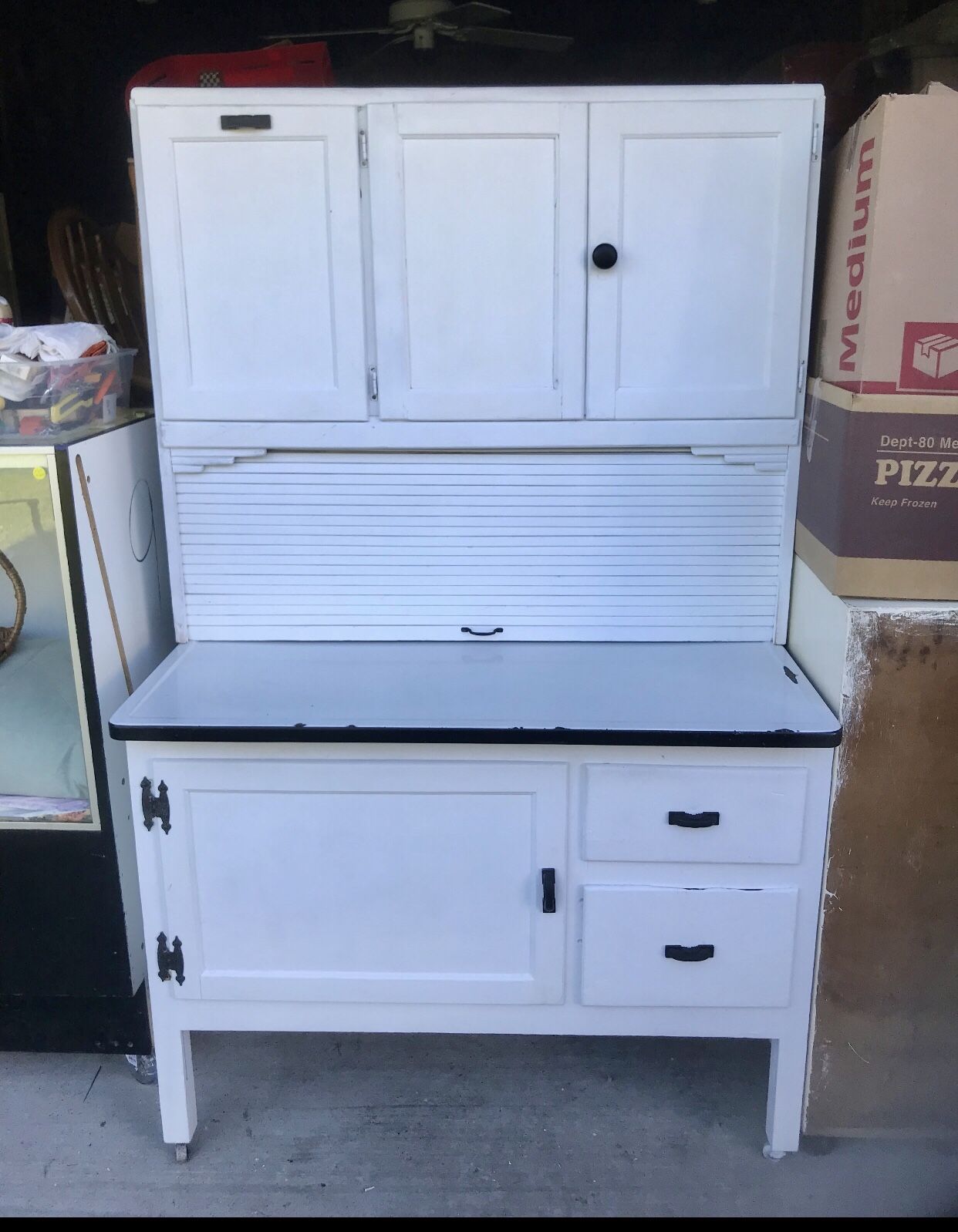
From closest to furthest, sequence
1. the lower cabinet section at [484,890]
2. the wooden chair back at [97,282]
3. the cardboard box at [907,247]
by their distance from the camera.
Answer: the cardboard box at [907,247]
the lower cabinet section at [484,890]
the wooden chair back at [97,282]

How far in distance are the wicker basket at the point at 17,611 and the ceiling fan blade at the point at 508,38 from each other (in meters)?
3.05

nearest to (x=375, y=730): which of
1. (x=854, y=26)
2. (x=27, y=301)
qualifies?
(x=27, y=301)

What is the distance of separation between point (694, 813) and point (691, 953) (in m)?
0.25

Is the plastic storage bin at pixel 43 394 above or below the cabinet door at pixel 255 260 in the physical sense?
below

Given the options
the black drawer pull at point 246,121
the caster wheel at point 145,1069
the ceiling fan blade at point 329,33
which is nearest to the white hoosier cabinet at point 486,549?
the black drawer pull at point 246,121

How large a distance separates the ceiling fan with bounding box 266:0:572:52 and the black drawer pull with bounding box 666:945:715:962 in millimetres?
3413

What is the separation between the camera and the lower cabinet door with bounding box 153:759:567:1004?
1.62m

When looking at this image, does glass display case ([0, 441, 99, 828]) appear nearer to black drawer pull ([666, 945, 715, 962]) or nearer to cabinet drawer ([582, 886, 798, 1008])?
cabinet drawer ([582, 886, 798, 1008])

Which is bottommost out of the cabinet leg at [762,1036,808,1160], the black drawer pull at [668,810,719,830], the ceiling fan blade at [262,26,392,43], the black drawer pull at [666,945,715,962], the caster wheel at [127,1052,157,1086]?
the caster wheel at [127,1052,157,1086]

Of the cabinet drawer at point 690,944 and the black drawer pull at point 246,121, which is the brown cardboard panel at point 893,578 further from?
the black drawer pull at point 246,121

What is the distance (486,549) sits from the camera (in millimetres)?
1908

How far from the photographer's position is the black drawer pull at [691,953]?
1.64m

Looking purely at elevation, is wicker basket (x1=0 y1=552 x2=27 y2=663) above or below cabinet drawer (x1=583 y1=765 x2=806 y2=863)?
above

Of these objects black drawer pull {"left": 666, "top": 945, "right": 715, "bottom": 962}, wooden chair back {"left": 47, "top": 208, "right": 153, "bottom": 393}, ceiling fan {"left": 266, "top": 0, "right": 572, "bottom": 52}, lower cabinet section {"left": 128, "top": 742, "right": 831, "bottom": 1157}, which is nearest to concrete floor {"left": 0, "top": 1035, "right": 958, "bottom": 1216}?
lower cabinet section {"left": 128, "top": 742, "right": 831, "bottom": 1157}
